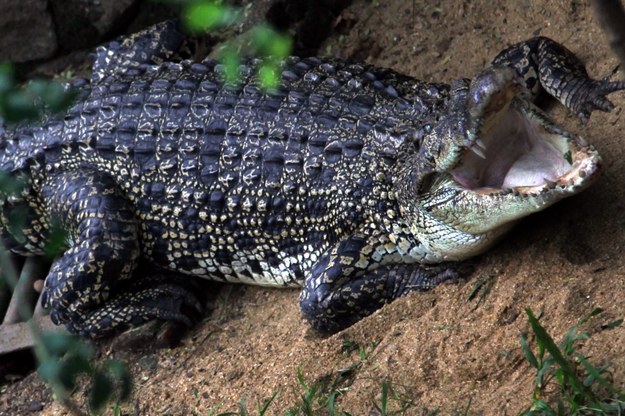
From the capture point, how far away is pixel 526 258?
4094mm

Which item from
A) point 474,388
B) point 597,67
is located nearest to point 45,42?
point 597,67

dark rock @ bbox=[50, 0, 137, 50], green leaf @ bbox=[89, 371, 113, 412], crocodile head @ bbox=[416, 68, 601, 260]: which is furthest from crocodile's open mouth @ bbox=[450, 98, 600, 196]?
dark rock @ bbox=[50, 0, 137, 50]

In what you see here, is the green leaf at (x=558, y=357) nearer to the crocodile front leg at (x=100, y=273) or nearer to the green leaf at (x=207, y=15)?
the green leaf at (x=207, y=15)

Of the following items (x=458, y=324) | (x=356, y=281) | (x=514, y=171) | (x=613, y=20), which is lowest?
(x=356, y=281)

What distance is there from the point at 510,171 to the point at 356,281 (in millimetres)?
971

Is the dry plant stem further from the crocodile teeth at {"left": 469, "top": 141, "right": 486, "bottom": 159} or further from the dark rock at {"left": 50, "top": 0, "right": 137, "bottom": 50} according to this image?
the dark rock at {"left": 50, "top": 0, "right": 137, "bottom": 50}

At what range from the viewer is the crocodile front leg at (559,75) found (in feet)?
14.5

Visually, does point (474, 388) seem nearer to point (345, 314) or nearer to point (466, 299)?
point (466, 299)

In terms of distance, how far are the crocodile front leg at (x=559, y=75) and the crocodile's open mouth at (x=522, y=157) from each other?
58 centimetres

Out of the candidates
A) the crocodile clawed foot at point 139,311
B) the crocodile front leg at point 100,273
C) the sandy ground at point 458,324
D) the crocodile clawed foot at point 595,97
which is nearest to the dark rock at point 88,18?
the crocodile front leg at point 100,273

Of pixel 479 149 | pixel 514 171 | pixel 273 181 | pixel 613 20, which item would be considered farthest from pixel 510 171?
pixel 613 20

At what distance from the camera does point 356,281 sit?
4609 millimetres

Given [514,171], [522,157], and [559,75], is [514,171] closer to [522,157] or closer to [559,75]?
[522,157]

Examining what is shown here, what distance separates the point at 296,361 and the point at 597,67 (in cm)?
201
